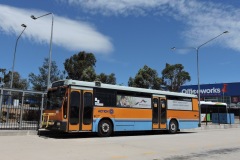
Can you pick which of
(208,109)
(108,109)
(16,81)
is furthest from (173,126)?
(16,81)

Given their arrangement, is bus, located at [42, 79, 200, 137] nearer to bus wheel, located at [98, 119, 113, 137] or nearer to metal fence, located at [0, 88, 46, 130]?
bus wheel, located at [98, 119, 113, 137]

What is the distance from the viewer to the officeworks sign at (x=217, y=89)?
246ft

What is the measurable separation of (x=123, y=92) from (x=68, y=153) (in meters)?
9.05

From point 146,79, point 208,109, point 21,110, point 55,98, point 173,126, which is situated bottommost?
point 173,126

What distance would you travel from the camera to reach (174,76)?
78500mm

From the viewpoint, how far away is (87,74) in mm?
52375

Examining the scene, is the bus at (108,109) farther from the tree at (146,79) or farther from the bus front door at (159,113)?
the tree at (146,79)

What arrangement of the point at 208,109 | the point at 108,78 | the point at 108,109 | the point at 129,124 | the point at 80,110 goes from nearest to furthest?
1. the point at 80,110
2. the point at 108,109
3. the point at 129,124
4. the point at 208,109
5. the point at 108,78

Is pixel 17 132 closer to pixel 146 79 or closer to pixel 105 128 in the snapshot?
pixel 105 128

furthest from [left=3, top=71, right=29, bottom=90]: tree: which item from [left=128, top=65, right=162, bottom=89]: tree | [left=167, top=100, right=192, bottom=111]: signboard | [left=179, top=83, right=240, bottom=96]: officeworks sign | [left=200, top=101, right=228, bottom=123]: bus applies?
[left=167, top=100, right=192, bottom=111]: signboard

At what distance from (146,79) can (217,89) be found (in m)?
21.6

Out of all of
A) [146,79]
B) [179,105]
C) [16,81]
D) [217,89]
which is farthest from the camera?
[217,89]

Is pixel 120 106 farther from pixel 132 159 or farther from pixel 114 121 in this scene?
pixel 132 159

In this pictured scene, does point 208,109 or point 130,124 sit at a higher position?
point 208,109
